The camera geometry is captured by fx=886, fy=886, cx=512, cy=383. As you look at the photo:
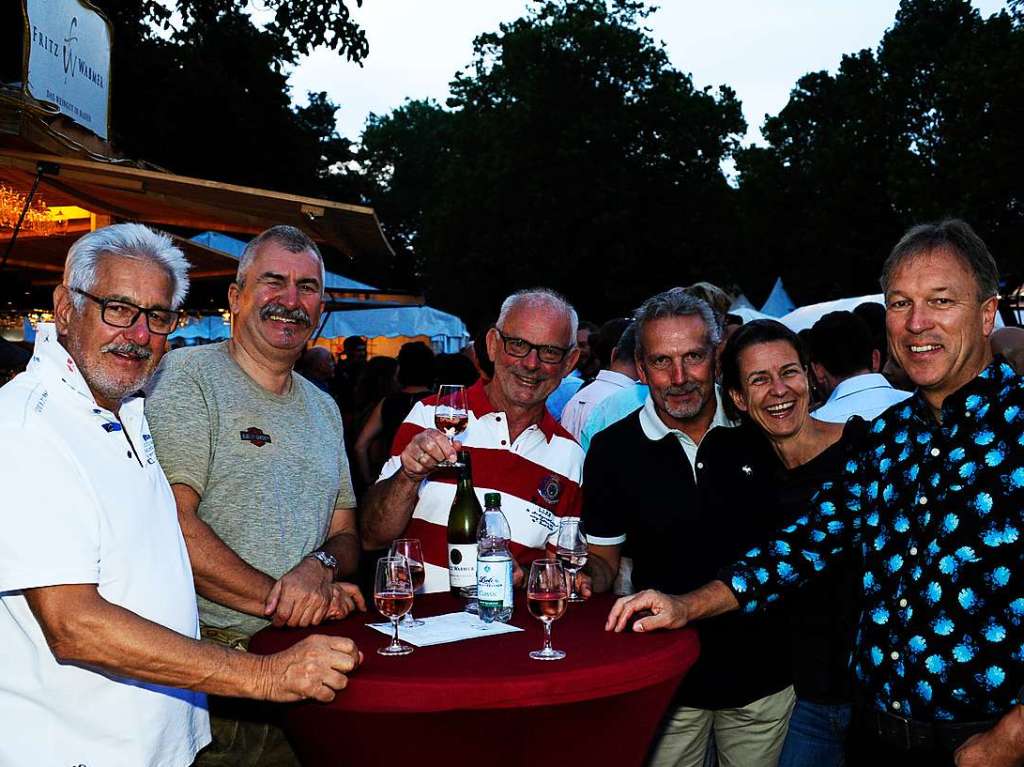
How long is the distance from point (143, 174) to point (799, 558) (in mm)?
4239

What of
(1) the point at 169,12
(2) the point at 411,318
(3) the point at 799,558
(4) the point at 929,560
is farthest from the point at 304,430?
(2) the point at 411,318

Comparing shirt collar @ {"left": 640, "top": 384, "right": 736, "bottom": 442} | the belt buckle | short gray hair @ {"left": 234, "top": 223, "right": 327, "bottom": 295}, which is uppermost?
short gray hair @ {"left": 234, "top": 223, "right": 327, "bottom": 295}

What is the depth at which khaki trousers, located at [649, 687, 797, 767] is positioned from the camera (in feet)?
11.1

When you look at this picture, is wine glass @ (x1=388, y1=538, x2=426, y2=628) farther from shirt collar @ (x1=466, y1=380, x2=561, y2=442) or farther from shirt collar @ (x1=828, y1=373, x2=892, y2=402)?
shirt collar @ (x1=828, y1=373, x2=892, y2=402)

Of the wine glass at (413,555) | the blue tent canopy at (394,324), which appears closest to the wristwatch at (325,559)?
the wine glass at (413,555)

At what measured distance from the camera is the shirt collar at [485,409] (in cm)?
387

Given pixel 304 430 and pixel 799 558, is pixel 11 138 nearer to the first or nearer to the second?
pixel 304 430

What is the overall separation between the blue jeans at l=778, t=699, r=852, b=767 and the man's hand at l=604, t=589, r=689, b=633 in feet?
2.66

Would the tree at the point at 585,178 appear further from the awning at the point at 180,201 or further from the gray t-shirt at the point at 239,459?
the gray t-shirt at the point at 239,459

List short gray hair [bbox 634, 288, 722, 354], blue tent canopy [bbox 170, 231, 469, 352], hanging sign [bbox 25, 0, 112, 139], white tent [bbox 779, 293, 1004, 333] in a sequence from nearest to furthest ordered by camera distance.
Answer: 1. short gray hair [bbox 634, 288, 722, 354]
2. hanging sign [bbox 25, 0, 112, 139]
3. white tent [bbox 779, 293, 1004, 333]
4. blue tent canopy [bbox 170, 231, 469, 352]

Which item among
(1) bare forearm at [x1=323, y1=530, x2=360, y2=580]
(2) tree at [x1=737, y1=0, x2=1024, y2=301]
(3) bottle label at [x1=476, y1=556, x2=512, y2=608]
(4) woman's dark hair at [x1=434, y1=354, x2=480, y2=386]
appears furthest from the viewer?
(2) tree at [x1=737, y1=0, x2=1024, y2=301]

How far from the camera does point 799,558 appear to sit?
2963 millimetres

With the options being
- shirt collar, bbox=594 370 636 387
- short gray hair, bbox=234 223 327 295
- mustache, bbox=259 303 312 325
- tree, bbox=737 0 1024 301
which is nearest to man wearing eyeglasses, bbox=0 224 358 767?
mustache, bbox=259 303 312 325

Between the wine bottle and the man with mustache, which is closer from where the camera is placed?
the man with mustache
